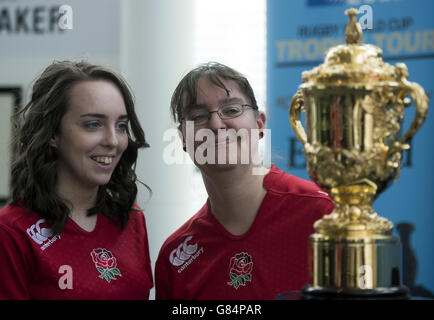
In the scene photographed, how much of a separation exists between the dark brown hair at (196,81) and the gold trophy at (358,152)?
0.60 m

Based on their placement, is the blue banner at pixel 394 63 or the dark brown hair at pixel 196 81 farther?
the blue banner at pixel 394 63

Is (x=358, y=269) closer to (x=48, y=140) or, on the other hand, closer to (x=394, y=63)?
(x=48, y=140)

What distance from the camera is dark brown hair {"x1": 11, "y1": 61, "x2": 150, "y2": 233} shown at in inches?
61.2

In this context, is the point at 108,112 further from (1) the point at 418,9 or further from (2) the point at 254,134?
(1) the point at 418,9

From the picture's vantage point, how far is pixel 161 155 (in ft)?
10.3

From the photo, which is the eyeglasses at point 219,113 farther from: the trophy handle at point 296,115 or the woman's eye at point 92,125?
the trophy handle at point 296,115

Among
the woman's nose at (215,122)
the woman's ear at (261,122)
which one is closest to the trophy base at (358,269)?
the woman's nose at (215,122)

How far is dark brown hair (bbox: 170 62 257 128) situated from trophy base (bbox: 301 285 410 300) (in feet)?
2.29

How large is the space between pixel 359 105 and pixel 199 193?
2591 millimetres

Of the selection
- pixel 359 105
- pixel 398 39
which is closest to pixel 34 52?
pixel 398 39

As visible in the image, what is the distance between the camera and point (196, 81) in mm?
1532

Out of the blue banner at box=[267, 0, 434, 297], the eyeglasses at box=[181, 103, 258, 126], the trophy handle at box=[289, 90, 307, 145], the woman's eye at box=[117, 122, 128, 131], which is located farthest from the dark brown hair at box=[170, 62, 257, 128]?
the blue banner at box=[267, 0, 434, 297]

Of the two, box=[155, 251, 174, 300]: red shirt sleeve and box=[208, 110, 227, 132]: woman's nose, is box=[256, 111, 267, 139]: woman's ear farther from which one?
box=[155, 251, 174, 300]: red shirt sleeve

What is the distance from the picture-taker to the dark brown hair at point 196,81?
152 centimetres
